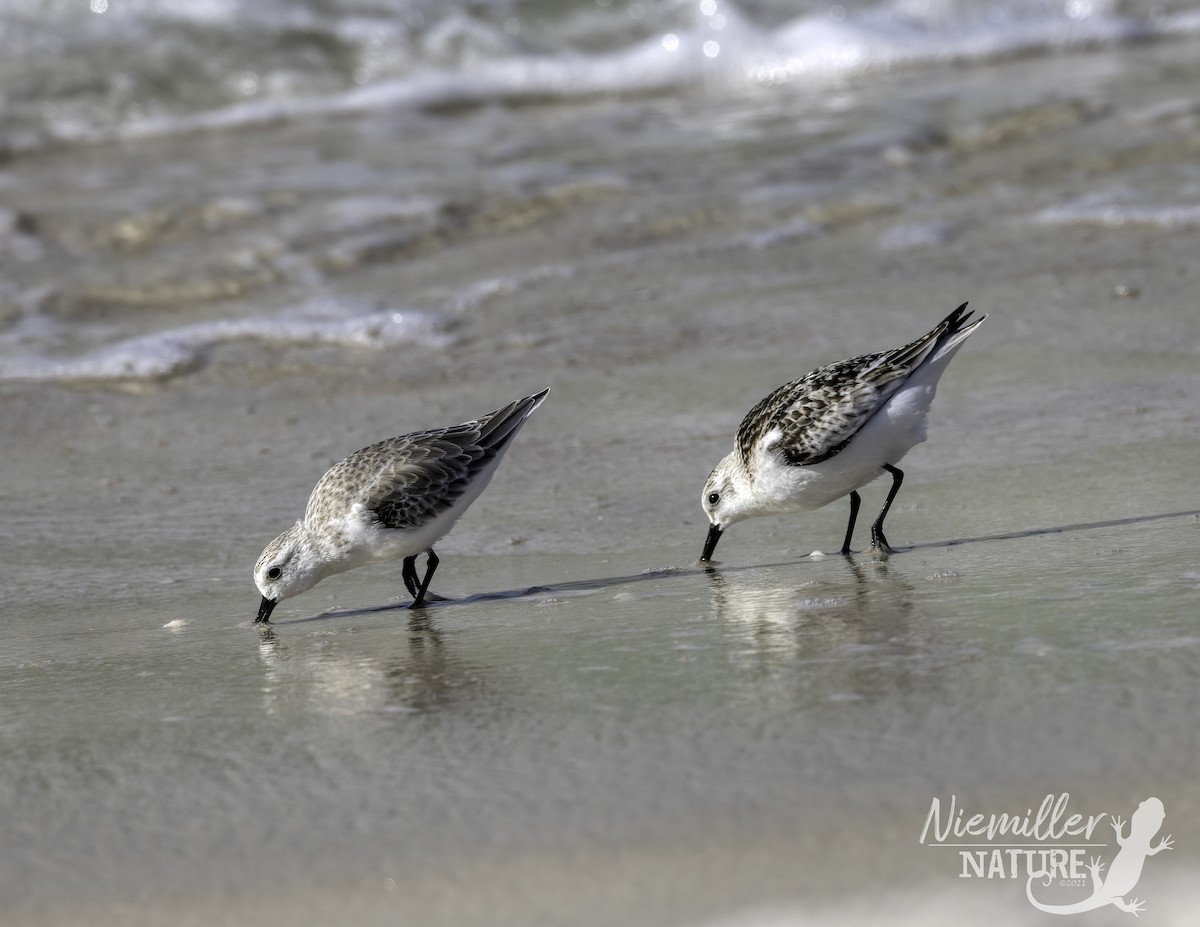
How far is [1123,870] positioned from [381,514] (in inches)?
113

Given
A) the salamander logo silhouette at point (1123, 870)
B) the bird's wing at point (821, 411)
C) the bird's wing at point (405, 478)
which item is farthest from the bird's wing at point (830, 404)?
the salamander logo silhouette at point (1123, 870)

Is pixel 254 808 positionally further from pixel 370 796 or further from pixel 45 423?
pixel 45 423

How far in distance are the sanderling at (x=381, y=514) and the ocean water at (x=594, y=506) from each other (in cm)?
16

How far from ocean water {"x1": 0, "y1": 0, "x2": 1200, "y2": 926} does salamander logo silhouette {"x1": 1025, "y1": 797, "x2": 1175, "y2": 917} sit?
25 mm

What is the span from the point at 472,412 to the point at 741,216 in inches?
136

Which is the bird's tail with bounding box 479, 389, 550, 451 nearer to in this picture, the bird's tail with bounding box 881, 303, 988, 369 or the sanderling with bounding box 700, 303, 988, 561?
the sanderling with bounding box 700, 303, 988, 561

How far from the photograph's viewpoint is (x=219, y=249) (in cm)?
1043

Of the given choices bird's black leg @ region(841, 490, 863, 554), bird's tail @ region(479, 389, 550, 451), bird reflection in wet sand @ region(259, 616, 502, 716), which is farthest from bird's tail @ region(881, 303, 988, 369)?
bird reflection in wet sand @ region(259, 616, 502, 716)

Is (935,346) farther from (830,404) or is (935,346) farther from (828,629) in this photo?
(828,629)

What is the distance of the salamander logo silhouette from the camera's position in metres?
2.80

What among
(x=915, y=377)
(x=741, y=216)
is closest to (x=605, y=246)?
(x=741, y=216)

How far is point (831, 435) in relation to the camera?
514 centimetres

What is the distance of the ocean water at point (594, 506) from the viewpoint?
3100 mm

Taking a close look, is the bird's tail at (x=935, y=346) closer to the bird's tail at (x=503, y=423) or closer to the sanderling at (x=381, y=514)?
the bird's tail at (x=503, y=423)
